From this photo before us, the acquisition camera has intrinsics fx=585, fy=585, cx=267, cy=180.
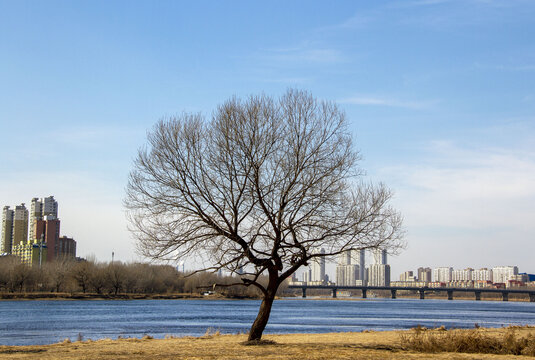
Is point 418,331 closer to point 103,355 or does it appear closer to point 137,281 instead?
point 103,355

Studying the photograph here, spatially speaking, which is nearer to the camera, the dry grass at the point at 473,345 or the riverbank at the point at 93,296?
the dry grass at the point at 473,345

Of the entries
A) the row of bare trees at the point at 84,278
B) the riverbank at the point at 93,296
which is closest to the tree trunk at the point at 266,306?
the row of bare trees at the point at 84,278

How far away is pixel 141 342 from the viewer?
2273 centimetres

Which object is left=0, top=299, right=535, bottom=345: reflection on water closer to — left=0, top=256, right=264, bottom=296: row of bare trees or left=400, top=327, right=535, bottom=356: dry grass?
left=0, top=256, right=264, bottom=296: row of bare trees

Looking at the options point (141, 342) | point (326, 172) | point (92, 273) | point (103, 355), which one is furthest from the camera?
point (92, 273)

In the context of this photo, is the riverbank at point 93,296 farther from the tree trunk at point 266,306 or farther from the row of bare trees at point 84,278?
the tree trunk at point 266,306

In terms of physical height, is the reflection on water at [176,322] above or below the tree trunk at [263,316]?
below

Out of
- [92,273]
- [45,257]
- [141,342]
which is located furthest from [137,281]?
[141,342]

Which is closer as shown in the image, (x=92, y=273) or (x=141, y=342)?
(x=141, y=342)

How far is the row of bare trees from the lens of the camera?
11975 centimetres

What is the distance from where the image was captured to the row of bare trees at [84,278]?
119750 millimetres

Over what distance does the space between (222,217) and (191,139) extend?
2.84 meters

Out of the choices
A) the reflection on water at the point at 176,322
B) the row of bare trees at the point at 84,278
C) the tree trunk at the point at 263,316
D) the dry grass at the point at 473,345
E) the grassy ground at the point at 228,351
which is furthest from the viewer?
the row of bare trees at the point at 84,278

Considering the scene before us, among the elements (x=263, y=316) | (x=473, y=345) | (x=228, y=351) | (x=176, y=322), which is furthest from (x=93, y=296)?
(x=473, y=345)
